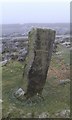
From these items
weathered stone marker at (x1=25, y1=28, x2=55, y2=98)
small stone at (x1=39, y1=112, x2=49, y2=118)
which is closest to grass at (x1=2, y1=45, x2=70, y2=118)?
small stone at (x1=39, y1=112, x2=49, y2=118)

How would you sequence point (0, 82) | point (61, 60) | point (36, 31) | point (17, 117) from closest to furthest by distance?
point (17, 117)
point (36, 31)
point (0, 82)
point (61, 60)

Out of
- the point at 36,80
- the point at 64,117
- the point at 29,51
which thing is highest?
the point at 29,51

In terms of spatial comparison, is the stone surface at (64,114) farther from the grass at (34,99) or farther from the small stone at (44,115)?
the small stone at (44,115)

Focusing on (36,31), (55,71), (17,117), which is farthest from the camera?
(55,71)

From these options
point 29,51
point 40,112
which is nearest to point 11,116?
point 40,112

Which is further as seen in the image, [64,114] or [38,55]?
[38,55]

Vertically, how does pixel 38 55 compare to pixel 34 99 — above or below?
above

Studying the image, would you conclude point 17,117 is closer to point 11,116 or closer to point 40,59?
point 11,116

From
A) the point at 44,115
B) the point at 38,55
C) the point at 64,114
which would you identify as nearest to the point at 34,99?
the point at 44,115

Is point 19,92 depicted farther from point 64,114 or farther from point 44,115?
point 64,114
